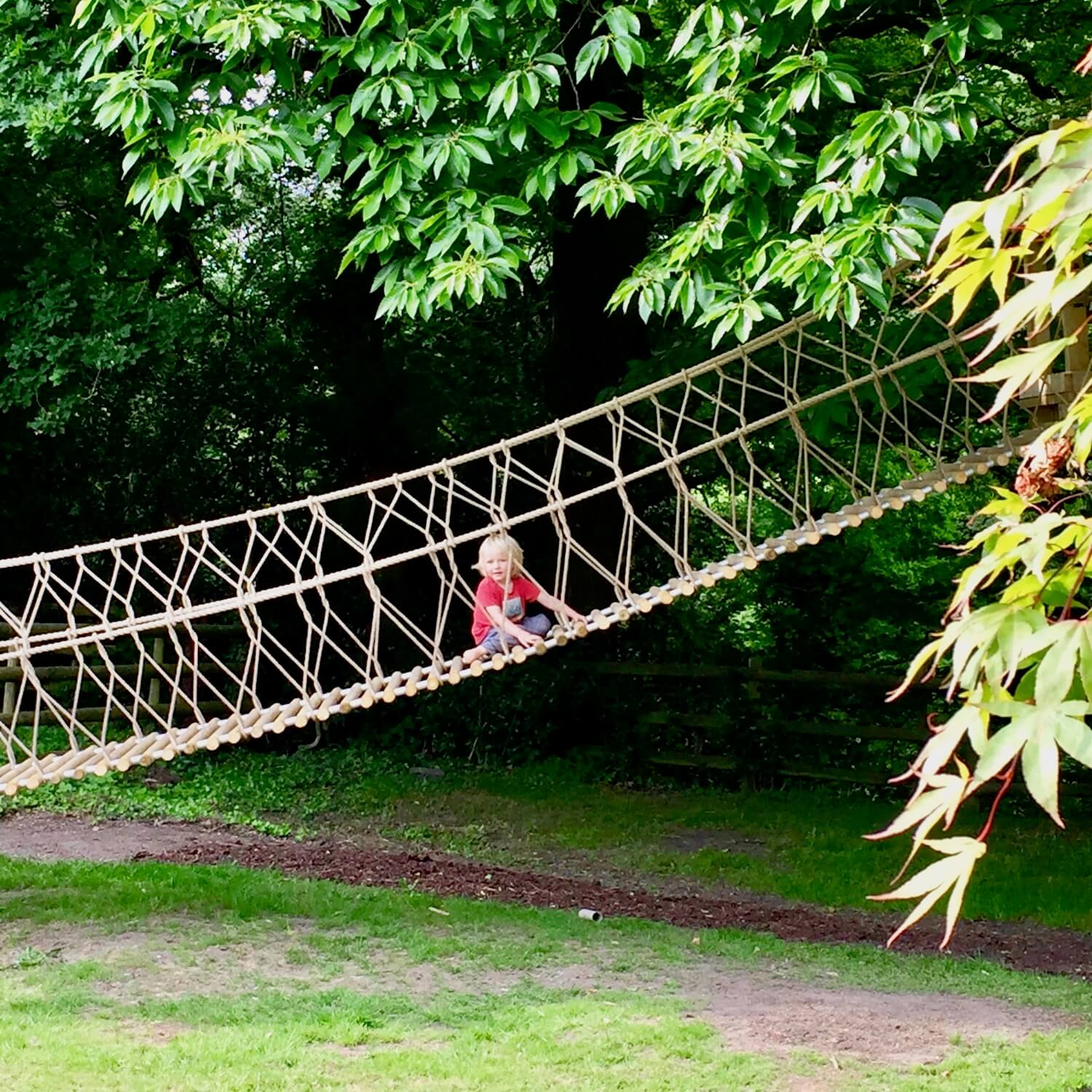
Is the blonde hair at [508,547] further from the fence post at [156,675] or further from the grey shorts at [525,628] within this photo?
the fence post at [156,675]

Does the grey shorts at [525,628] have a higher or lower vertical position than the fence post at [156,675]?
higher

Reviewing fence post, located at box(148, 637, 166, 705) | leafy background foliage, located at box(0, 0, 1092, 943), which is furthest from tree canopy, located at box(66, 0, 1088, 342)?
fence post, located at box(148, 637, 166, 705)

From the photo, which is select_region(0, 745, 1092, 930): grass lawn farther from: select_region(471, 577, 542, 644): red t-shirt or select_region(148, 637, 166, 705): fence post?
select_region(471, 577, 542, 644): red t-shirt

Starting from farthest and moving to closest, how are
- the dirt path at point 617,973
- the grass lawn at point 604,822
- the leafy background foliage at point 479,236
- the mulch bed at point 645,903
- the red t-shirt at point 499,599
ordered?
1. the grass lawn at point 604,822
2. the red t-shirt at point 499,599
3. the mulch bed at point 645,903
4. the dirt path at point 617,973
5. the leafy background foliage at point 479,236

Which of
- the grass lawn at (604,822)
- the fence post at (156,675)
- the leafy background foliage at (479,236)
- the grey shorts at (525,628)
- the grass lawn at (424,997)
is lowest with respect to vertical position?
the grass lawn at (604,822)

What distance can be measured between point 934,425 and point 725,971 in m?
4.87

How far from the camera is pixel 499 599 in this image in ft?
18.3

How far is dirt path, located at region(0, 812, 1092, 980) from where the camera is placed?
5391 millimetres

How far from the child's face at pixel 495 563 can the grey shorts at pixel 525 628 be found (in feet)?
0.66

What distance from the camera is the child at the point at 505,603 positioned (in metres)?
5.14

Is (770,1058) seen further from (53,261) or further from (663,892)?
(53,261)

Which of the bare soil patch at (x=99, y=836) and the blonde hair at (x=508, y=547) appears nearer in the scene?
the blonde hair at (x=508, y=547)

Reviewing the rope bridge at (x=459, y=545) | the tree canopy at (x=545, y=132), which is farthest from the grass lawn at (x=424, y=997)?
the tree canopy at (x=545, y=132)

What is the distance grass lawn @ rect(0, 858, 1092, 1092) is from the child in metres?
1.09
